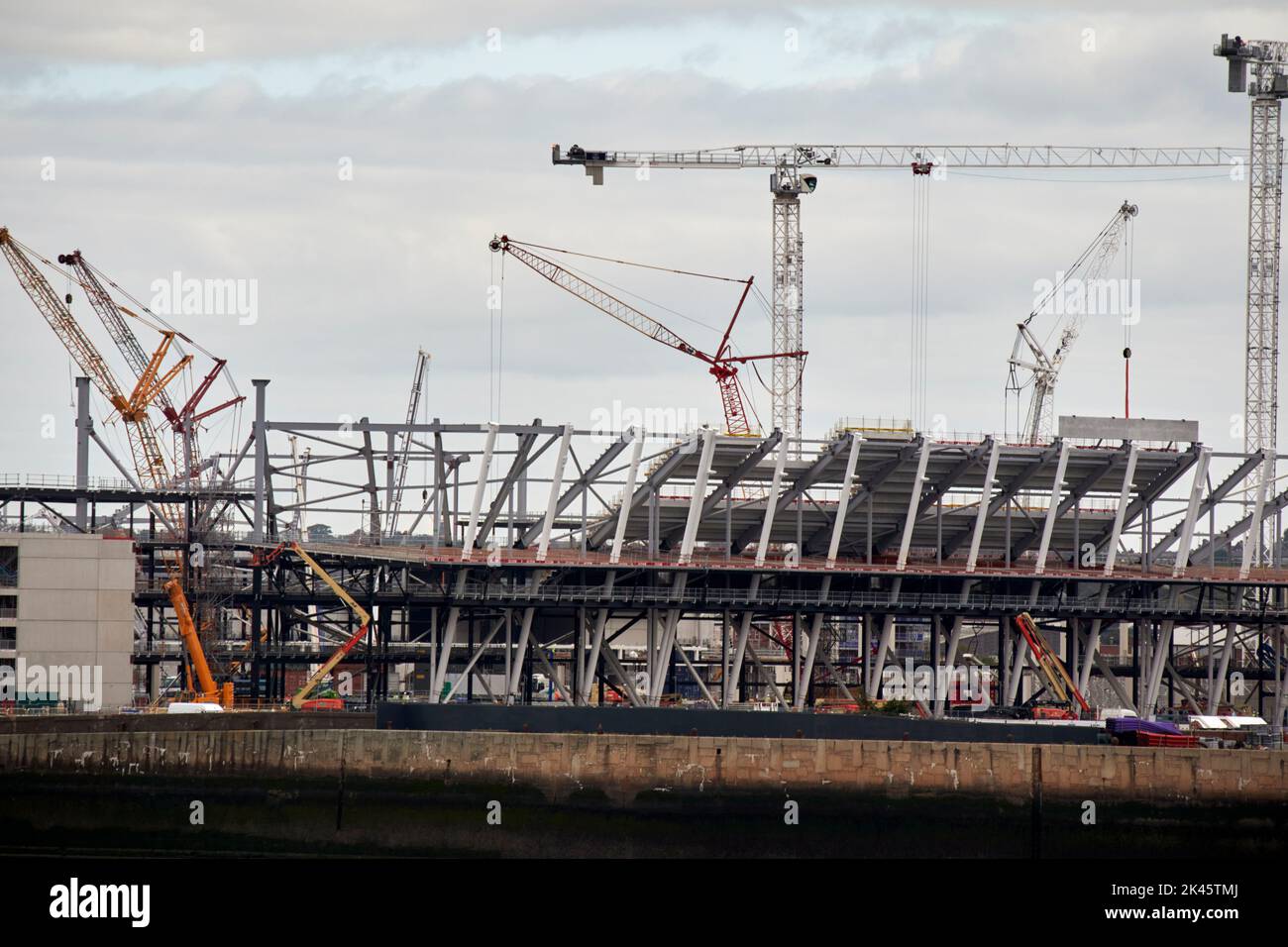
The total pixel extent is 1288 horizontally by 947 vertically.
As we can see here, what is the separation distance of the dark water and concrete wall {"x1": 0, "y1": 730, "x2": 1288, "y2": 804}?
579 millimetres

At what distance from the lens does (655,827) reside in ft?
326

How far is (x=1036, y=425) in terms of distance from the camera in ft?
594

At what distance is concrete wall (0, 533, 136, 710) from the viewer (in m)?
124

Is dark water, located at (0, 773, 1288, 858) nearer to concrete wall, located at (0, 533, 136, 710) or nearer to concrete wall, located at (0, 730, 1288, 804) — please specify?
concrete wall, located at (0, 730, 1288, 804)

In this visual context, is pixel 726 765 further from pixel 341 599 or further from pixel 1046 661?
pixel 1046 661

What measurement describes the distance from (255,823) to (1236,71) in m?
118

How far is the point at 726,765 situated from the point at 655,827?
4.28 metres

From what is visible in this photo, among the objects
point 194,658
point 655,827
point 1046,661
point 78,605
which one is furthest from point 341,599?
point 1046,661

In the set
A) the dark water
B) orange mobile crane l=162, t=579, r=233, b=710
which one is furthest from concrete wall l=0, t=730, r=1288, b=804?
orange mobile crane l=162, t=579, r=233, b=710
